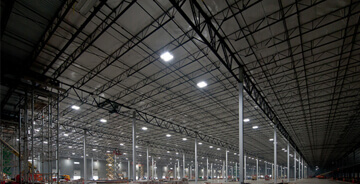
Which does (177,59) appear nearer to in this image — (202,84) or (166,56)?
(166,56)

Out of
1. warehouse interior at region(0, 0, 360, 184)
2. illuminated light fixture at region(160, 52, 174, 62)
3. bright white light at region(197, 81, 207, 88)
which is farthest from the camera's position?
bright white light at region(197, 81, 207, 88)

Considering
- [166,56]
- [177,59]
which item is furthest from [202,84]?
[166,56]

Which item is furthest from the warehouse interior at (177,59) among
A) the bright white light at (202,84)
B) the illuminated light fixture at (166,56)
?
the bright white light at (202,84)

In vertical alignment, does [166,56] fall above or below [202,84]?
above

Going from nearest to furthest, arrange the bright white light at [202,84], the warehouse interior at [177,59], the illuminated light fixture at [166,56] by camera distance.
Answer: the warehouse interior at [177,59] → the illuminated light fixture at [166,56] → the bright white light at [202,84]

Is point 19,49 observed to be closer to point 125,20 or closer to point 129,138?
point 125,20

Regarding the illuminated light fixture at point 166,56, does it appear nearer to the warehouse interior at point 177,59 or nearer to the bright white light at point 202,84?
the warehouse interior at point 177,59

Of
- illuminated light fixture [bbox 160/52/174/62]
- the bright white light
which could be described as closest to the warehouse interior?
illuminated light fixture [bbox 160/52/174/62]

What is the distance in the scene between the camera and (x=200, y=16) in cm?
1255

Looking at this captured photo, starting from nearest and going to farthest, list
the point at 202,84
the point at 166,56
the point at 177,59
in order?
1. the point at 166,56
2. the point at 177,59
3. the point at 202,84

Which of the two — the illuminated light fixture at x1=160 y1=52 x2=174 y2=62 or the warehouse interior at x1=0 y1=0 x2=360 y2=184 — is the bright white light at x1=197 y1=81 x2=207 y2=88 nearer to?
the warehouse interior at x1=0 y1=0 x2=360 y2=184

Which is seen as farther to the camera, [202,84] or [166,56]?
[202,84]

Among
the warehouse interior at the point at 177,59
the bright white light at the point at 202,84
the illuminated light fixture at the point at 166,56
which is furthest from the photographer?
the bright white light at the point at 202,84

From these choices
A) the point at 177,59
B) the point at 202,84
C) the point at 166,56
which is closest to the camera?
the point at 166,56
